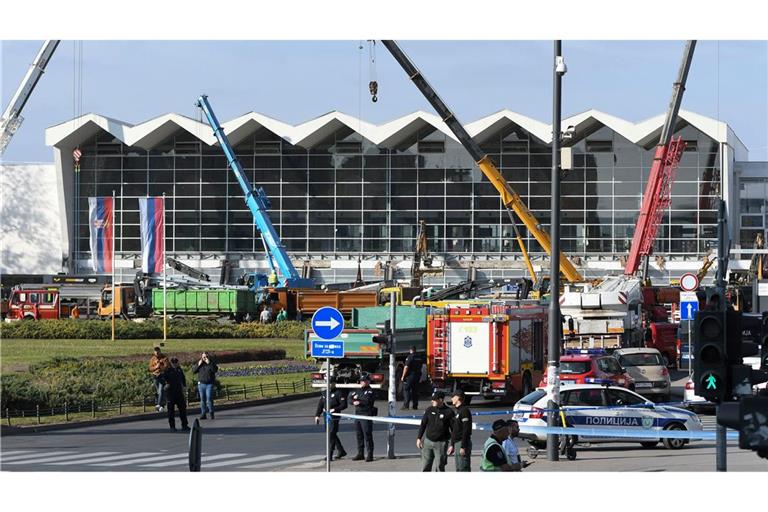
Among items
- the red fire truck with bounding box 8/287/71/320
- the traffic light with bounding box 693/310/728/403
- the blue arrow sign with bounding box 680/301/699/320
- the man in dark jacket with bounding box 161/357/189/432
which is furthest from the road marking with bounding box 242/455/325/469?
the red fire truck with bounding box 8/287/71/320

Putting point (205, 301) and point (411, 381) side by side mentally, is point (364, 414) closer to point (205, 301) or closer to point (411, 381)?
point (411, 381)

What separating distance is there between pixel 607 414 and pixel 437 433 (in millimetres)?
→ 6253

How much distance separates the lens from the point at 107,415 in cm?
2858

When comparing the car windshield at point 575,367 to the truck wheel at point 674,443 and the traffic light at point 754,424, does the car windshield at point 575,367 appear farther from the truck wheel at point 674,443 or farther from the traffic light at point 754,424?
the traffic light at point 754,424

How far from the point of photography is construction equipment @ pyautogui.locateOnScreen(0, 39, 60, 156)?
73.9m

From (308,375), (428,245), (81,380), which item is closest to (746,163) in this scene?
(428,245)

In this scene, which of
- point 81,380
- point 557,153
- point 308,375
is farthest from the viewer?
point 308,375

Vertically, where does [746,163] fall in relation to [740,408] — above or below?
above

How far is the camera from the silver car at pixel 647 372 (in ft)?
109

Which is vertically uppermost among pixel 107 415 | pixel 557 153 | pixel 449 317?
pixel 557 153

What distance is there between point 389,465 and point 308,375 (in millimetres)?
19776

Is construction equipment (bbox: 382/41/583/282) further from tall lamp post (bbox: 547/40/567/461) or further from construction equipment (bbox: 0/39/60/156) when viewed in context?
tall lamp post (bbox: 547/40/567/461)

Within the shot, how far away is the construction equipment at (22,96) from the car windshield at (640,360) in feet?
161

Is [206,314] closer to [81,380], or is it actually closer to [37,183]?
[37,183]
